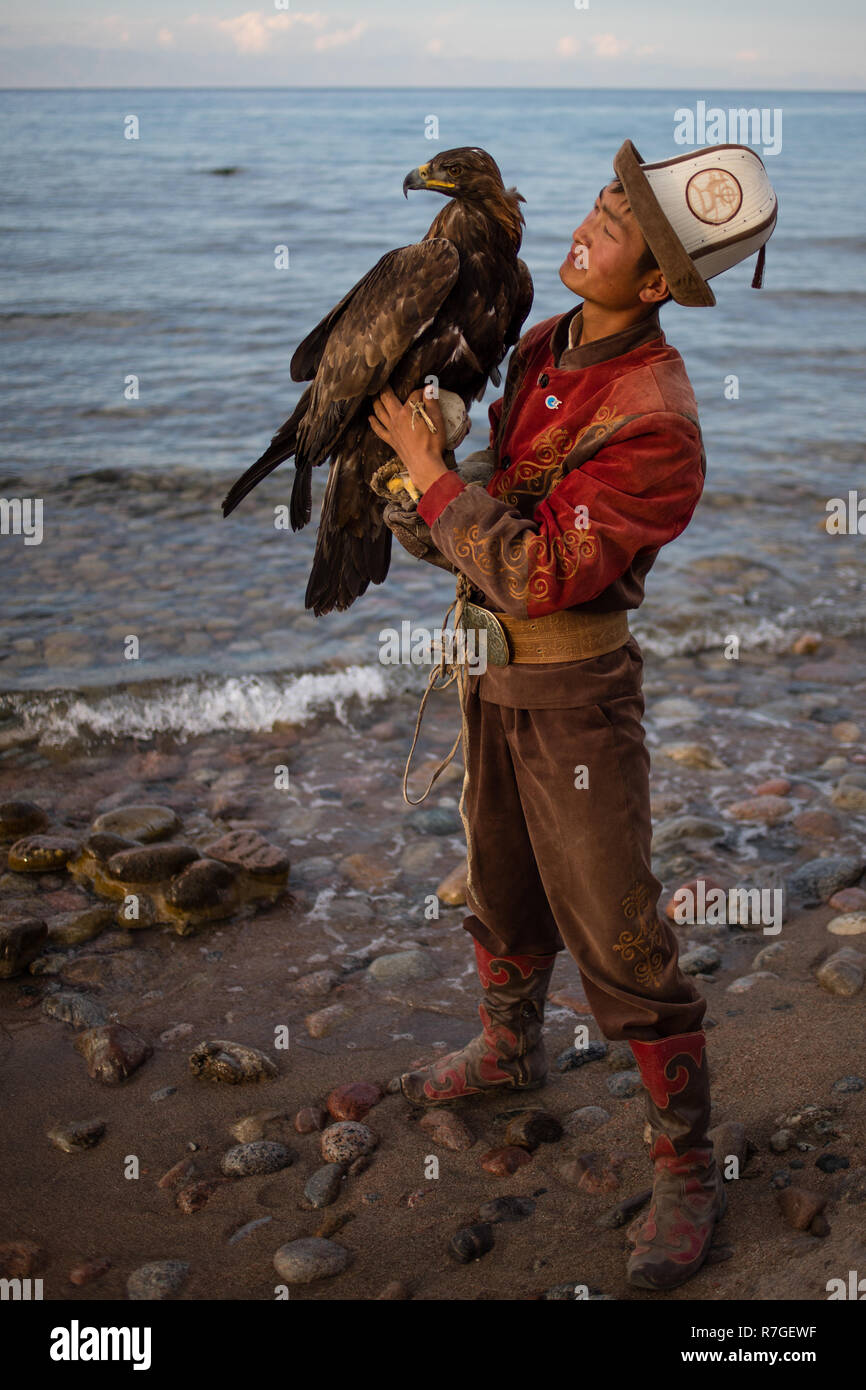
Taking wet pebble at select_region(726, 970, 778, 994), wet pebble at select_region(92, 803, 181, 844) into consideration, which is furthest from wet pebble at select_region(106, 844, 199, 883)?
wet pebble at select_region(726, 970, 778, 994)

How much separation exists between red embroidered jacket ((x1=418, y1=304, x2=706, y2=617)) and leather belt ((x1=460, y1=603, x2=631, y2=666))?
0.06 meters

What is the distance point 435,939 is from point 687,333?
35.6ft

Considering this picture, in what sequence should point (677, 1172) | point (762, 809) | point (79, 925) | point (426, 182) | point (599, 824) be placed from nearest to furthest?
1. point (599, 824)
2. point (677, 1172)
3. point (426, 182)
4. point (79, 925)
5. point (762, 809)

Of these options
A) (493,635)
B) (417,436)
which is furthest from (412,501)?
(493,635)

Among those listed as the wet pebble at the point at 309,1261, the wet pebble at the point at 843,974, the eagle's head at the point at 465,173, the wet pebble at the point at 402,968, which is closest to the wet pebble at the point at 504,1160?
the wet pebble at the point at 309,1261

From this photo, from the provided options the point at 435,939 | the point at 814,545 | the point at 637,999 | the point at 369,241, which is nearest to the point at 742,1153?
the point at 637,999

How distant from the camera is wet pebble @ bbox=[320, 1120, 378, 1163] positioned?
8.80 feet

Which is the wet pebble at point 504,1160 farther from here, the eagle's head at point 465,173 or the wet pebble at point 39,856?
the eagle's head at point 465,173

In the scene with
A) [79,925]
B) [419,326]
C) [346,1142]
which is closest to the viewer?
[419,326]

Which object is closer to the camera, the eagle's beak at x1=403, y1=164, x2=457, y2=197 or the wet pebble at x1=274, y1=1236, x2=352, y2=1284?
the wet pebble at x1=274, y1=1236, x2=352, y2=1284

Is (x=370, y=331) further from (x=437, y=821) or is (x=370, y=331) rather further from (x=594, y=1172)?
(x=437, y=821)

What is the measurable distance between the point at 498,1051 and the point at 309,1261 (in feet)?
2.34

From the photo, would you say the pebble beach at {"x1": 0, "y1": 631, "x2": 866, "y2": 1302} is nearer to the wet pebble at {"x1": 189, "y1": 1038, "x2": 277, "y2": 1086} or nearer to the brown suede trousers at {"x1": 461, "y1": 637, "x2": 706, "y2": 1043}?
the wet pebble at {"x1": 189, "y1": 1038, "x2": 277, "y2": 1086}

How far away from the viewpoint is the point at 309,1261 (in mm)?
2330
